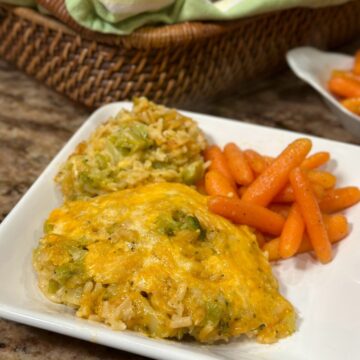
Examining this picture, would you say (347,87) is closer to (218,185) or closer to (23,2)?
(218,185)

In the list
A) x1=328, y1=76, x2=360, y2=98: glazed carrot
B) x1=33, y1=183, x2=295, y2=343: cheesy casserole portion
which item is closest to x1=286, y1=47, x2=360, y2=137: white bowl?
x1=328, y1=76, x2=360, y2=98: glazed carrot

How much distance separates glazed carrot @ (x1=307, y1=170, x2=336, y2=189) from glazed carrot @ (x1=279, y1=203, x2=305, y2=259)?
0.39ft

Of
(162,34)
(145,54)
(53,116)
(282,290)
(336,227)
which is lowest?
(53,116)

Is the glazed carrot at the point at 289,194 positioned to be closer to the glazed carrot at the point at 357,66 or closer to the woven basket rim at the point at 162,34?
the woven basket rim at the point at 162,34

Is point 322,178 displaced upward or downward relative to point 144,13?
downward

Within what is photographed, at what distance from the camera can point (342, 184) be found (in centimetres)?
187

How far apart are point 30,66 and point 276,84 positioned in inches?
44.8

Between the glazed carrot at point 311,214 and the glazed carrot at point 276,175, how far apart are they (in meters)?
0.04

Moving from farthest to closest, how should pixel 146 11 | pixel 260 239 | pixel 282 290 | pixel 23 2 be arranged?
pixel 23 2 < pixel 146 11 < pixel 260 239 < pixel 282 290

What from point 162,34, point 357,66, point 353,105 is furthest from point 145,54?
point 357,66

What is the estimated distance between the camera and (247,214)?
1.65 m

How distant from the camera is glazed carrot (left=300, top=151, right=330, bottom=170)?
1839 mm

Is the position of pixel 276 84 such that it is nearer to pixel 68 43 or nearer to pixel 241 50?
pixel 241 50

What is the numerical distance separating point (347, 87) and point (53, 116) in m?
1.23
